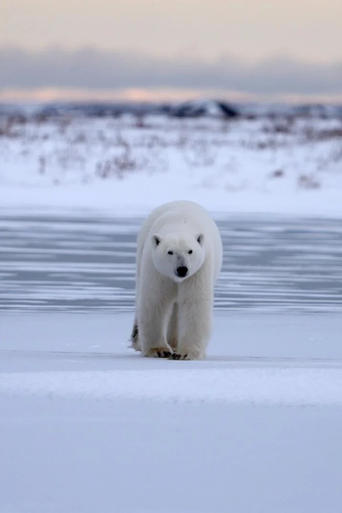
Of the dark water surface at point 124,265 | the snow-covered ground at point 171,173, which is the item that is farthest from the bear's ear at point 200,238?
the snow-covered ground at point 171,173

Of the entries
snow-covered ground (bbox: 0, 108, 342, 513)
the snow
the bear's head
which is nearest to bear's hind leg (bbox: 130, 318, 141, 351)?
snow-covered ground (bbox: 0, 108, 342, 513)

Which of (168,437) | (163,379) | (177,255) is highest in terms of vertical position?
(177,255)

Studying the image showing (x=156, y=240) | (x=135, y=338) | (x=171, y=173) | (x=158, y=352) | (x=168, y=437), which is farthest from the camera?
(x=171, y=173)

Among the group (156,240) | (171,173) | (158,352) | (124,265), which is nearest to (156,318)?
(158,352)

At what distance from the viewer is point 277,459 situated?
107 inches

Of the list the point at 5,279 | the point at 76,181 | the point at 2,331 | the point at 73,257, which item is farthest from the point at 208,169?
the point at 2,331

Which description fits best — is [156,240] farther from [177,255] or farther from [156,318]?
[156,318]

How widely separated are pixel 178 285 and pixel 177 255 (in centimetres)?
28

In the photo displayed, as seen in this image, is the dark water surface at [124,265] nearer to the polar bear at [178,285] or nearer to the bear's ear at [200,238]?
the polar bear at [178,285]

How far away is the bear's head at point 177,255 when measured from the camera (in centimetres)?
443

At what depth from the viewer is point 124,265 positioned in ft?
27.0

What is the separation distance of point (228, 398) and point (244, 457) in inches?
18.2

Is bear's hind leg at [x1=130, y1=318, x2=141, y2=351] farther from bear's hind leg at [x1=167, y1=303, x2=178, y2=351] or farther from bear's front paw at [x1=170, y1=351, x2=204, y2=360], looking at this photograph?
bear's front paw at [x1=170, y1=351, x2=204, y2=360]

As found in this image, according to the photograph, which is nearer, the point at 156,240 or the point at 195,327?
the point at 156,240
